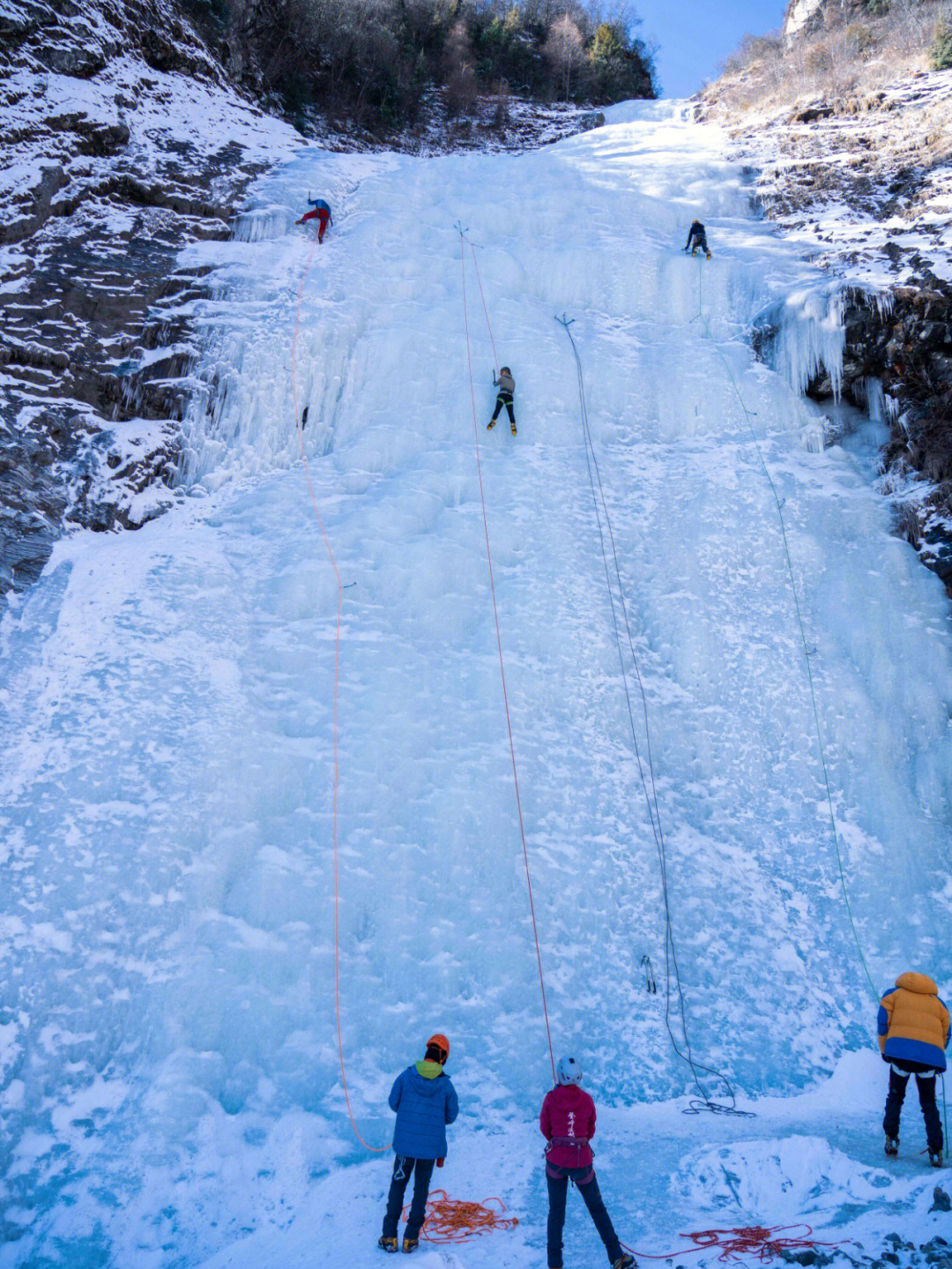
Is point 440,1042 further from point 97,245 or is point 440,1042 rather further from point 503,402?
point 97,245

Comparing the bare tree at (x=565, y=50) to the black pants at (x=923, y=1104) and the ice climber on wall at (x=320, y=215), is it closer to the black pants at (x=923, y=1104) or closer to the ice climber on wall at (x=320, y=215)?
the ice climber on wall at (x=320, y=215)

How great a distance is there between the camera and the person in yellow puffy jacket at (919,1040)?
13.8ft

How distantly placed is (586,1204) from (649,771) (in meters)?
4.08

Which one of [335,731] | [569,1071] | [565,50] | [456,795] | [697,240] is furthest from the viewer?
[565,50]

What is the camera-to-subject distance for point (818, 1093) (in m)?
5.51

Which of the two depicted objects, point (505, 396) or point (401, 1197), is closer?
point (401, 1197)

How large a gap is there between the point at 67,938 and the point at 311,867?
5.70ft

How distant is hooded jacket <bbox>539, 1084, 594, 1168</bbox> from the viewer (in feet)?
12.3

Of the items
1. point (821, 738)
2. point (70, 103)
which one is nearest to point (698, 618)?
point (821, 738)

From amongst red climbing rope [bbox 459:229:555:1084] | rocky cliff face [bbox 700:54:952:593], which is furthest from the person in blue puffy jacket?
rocky cliff face [bbox 700:54:952:593]

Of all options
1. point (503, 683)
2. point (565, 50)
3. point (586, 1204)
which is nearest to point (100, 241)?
point (503, 683)

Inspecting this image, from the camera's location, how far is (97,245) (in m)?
10.8

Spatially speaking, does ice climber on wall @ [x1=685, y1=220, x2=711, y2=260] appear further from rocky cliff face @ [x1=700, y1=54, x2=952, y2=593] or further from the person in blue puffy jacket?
the person in blue puffy jacket

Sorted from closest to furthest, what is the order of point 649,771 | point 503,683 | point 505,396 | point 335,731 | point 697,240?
point 335,731, point 649,771, point 503,683, point 505,396, point 697,240
